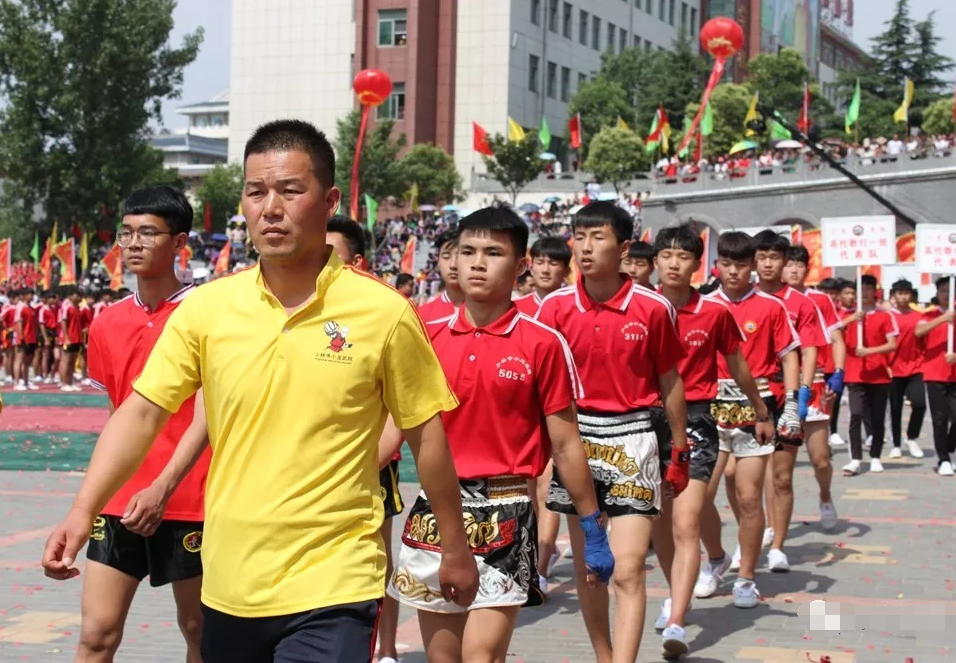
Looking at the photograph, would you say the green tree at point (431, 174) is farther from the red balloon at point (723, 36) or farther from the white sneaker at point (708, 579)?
the white sneaker at point (708, 579)

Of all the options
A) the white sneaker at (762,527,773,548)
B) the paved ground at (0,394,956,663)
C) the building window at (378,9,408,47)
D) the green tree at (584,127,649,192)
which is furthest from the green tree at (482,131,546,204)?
the white sneaker at (762,527,773,548)

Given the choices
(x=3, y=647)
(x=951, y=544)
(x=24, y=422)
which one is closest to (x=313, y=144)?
(x=3, y=647)

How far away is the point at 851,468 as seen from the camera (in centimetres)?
1529

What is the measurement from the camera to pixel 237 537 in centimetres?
363

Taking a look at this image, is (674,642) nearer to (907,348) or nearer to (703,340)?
(703,340)

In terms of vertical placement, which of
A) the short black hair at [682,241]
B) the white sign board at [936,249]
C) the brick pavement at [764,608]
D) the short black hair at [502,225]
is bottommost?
the brick pavement at [764,608]

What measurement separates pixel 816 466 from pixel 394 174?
50.8 m

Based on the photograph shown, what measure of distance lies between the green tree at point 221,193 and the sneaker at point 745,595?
58.9m

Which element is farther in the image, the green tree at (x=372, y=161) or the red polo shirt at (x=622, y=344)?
the green tree at (x=372, y=161)

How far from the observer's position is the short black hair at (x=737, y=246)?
28.5 feet

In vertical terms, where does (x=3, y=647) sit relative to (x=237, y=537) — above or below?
below

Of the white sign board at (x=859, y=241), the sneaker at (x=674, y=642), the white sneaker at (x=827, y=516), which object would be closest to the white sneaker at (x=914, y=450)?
the white sign board at (x=859, y=241)

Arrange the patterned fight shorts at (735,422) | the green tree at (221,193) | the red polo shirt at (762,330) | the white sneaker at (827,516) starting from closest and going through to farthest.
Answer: the patterned fight shorts at (735,422), the red polo shirt at (762,330), the white sneaker at (827,516), the green tree at (221,193)

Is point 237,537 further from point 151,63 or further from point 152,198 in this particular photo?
point 151,63
